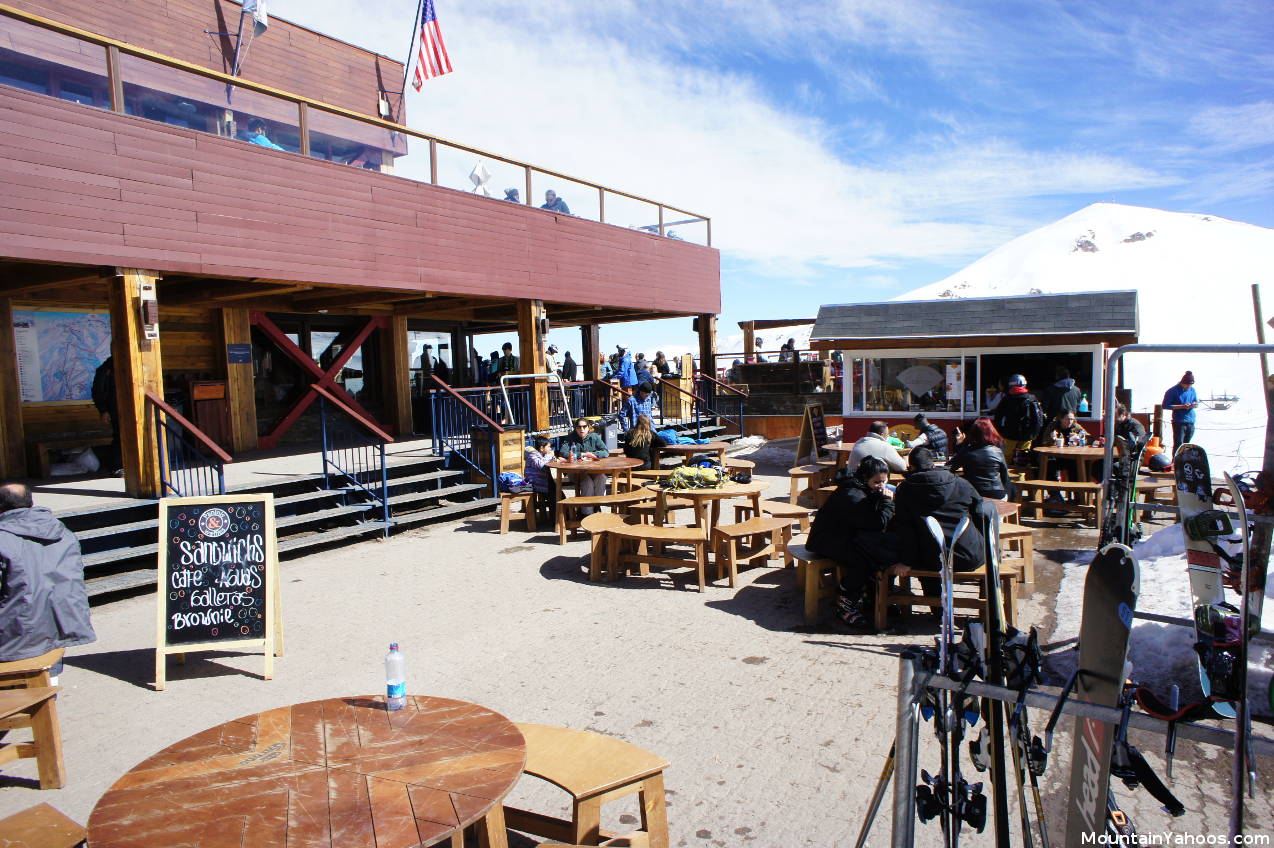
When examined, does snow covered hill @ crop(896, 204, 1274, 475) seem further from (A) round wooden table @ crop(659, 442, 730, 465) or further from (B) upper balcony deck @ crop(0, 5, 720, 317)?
(B) upper balcony deck @ crop(0, 5, 720, 317)

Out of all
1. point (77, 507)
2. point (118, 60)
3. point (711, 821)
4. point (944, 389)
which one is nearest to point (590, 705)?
point (711, 821)

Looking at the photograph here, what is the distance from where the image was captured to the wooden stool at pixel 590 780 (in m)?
2.79

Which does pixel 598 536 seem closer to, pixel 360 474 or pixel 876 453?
pixel 876 453

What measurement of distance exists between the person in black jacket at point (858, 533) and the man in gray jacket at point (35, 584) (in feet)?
16.1

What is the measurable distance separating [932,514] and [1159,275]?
81571mm

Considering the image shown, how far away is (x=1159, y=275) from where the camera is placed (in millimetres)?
71750

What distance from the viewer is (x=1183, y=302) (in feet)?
208

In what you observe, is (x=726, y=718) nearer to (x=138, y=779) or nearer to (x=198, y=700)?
(x=138, y=779)

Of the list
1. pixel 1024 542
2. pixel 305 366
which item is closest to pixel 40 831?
pixel 1024 542

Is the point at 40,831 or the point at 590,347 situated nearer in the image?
the point at 40,831

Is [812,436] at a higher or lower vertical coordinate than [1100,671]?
lower

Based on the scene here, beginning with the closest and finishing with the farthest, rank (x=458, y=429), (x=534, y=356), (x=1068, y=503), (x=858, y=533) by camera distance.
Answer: (x=858, y=533), (x=1068, y=503), (x=458, y=429), (x=534, y=356)

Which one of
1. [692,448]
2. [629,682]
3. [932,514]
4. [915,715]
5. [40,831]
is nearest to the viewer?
[915,715]

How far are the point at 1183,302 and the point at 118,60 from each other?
74507mm
